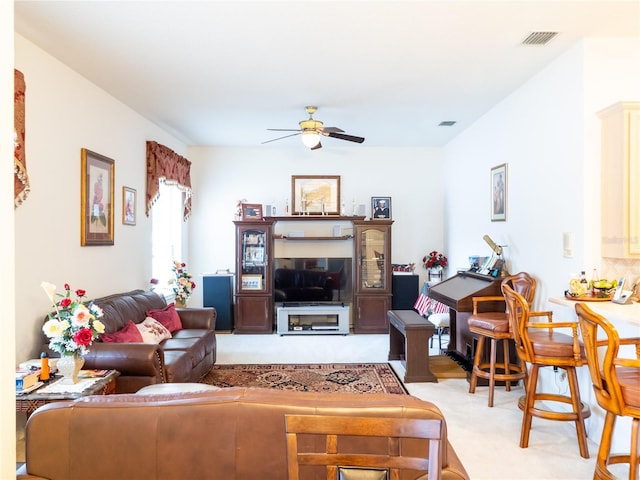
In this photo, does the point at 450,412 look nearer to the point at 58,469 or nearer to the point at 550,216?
the point at 550,216

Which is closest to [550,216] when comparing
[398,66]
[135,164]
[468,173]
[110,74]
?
[398,66]

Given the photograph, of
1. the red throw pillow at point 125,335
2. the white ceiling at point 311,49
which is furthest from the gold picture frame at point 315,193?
the red throw pillow at point 125,335

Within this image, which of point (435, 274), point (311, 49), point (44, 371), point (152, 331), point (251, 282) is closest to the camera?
point (44, 371)

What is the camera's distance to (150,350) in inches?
122

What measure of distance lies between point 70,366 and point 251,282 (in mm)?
4045

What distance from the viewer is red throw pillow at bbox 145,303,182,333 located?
4480 mm

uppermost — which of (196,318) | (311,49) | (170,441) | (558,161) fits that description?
(311,49)

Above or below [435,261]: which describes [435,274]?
below

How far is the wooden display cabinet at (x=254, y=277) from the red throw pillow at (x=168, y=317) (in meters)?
1.85

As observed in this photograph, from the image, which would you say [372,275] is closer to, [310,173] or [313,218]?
[313,218]

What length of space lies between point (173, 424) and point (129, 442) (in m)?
0.16

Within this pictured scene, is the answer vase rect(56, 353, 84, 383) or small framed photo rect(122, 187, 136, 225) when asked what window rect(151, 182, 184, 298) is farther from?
vase rect(56, 353, 84, 383)

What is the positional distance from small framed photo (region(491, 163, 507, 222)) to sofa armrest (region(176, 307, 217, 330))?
3.30m

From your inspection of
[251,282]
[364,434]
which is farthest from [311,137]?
[364,434]
